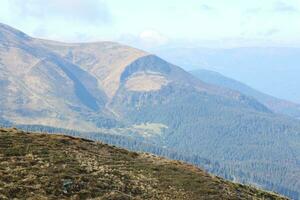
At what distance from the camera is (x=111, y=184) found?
197 feet

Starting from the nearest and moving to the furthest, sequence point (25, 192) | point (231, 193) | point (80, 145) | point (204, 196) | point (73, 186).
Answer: point (25, 192) < point (73, 186) < point (204, 196) < point (231, 193) < point (80, 145)

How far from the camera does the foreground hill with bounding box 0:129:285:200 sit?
2146 inches

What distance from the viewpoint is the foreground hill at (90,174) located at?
5450 cm

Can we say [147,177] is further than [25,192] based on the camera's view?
Yes

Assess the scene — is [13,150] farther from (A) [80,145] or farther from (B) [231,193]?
(B) [231,193]

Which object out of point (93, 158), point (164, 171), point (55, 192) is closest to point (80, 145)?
point (93, 158)

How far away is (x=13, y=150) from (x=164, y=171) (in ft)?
67.8

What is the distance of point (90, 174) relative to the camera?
6197 centimetres

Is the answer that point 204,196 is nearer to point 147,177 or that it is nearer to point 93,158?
point 147,177

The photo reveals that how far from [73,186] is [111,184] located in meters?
5.47

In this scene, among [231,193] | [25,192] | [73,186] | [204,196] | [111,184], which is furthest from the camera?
[231,193]

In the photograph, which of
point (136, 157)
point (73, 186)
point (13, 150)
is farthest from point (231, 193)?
point (13, 150)

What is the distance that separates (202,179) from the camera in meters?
72.3

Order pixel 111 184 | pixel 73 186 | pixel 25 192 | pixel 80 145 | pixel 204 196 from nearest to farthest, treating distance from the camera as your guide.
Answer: pixel 25 192 < pixel 73 186 < pixel 111 184 < pixel 204 196 < pixel 80 145
